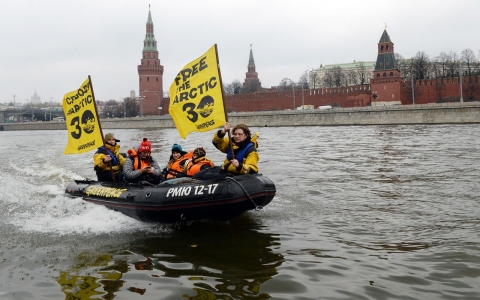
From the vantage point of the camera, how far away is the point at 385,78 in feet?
243

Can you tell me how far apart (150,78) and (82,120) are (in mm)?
103794

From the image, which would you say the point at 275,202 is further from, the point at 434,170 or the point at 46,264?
the point at 434,170

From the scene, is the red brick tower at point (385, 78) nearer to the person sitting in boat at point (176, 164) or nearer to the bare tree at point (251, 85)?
the bare tree at point (251, 85)

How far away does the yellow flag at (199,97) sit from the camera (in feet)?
27.8

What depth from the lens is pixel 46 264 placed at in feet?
22.1

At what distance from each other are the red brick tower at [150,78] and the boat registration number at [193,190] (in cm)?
9889

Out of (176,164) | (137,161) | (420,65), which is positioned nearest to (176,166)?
(176,164)

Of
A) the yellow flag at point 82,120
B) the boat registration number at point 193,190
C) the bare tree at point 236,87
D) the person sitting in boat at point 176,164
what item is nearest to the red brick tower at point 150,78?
the bare tree at point 236,87

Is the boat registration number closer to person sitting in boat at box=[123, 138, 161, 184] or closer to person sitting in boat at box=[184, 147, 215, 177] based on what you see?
person sitting in boat at box=[184, 147, 215, 177]

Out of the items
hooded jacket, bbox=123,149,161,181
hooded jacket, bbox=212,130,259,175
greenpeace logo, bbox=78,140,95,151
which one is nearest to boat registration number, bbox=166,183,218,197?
hooded jacket, bbox=212,130,259,175

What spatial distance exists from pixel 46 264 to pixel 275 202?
211 inches

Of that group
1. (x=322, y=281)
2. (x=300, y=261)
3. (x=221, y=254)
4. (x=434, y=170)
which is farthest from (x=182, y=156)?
(x=434, y=170)

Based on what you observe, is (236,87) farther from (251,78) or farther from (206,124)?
(206,124)

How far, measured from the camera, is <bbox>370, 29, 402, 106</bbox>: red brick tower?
2896 inches
